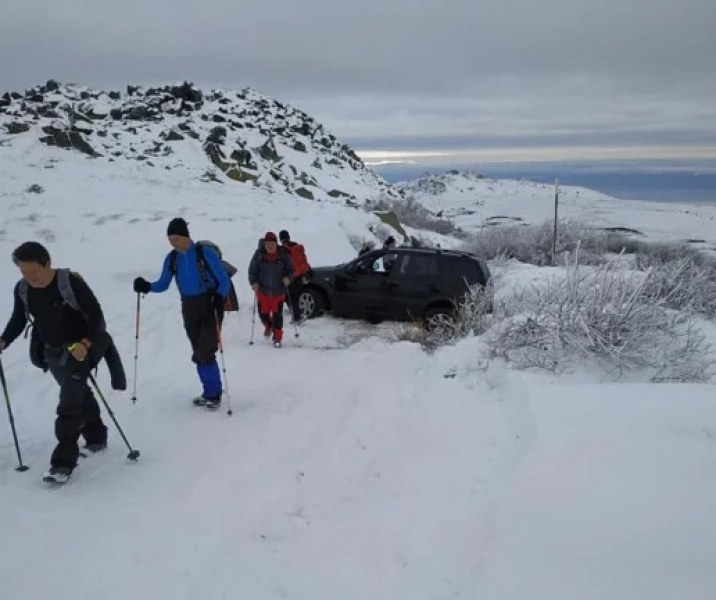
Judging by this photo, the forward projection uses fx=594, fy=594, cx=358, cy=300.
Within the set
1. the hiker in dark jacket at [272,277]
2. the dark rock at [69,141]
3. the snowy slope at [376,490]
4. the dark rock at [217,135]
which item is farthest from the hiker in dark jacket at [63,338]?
the dark rock at [217,135]

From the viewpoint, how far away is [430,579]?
3.72m

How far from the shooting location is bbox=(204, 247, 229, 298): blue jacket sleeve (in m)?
6.18

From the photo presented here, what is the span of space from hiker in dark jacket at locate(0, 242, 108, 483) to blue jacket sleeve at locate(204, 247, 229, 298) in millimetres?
1467

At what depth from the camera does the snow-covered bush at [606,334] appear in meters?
6.29

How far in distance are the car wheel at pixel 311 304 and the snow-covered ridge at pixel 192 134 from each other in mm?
20957

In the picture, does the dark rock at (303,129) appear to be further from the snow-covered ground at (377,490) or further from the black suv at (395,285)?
the snow-covered ground at (377,490)

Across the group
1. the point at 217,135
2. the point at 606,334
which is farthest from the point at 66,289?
the point at 217,135

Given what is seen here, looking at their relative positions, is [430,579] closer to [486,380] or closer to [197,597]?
[197,597]

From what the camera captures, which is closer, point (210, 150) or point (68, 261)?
point (68, 261)

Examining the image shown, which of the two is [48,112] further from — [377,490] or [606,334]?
[377,490]

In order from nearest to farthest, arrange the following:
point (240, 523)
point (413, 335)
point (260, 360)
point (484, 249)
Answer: point (240, 523) → point (260, 360) → point (413, 335) → point (484, 249)

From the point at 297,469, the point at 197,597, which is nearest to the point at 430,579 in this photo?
the point at 197,597

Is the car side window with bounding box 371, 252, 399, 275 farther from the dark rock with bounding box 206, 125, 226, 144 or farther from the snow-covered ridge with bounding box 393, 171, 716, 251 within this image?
the dark rock with bounding box 206, 125, 226, 144

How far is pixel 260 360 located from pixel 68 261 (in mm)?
6921
